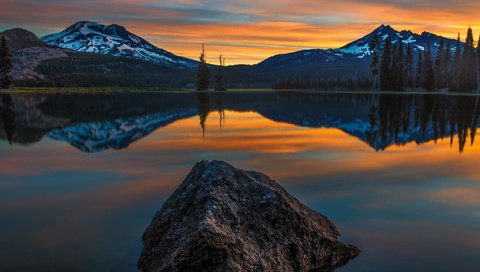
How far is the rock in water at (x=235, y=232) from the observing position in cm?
742

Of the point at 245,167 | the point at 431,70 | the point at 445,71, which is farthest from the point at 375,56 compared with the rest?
the point at 245,167

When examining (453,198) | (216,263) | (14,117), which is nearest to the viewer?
(216,263)

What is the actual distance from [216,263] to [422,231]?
586cm

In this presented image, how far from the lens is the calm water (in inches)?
378

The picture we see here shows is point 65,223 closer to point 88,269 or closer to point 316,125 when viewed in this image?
point 88,269

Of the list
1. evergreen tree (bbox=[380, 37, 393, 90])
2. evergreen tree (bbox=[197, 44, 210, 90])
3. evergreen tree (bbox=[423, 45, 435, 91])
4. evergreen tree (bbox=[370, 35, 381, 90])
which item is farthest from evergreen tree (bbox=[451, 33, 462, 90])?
evergreen tree (bbox=[197, 44, 210, 90])

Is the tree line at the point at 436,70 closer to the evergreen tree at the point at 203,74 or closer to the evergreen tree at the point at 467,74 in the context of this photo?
the evergreen tree at the point at 467,74

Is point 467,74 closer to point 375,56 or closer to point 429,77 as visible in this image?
point 429,77

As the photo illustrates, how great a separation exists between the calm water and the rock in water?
27.8 inches

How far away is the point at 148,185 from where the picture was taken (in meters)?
15.3

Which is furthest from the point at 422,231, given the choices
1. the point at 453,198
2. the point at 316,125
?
the point at 316,125

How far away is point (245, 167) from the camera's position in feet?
61.0

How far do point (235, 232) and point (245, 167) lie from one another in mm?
10428

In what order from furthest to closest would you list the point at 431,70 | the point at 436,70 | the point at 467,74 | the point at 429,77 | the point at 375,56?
1. the point at 436,70
2. the point at 375,56
3. the point at 429,77
4. the point at 431,70
5. the point at 467,74
